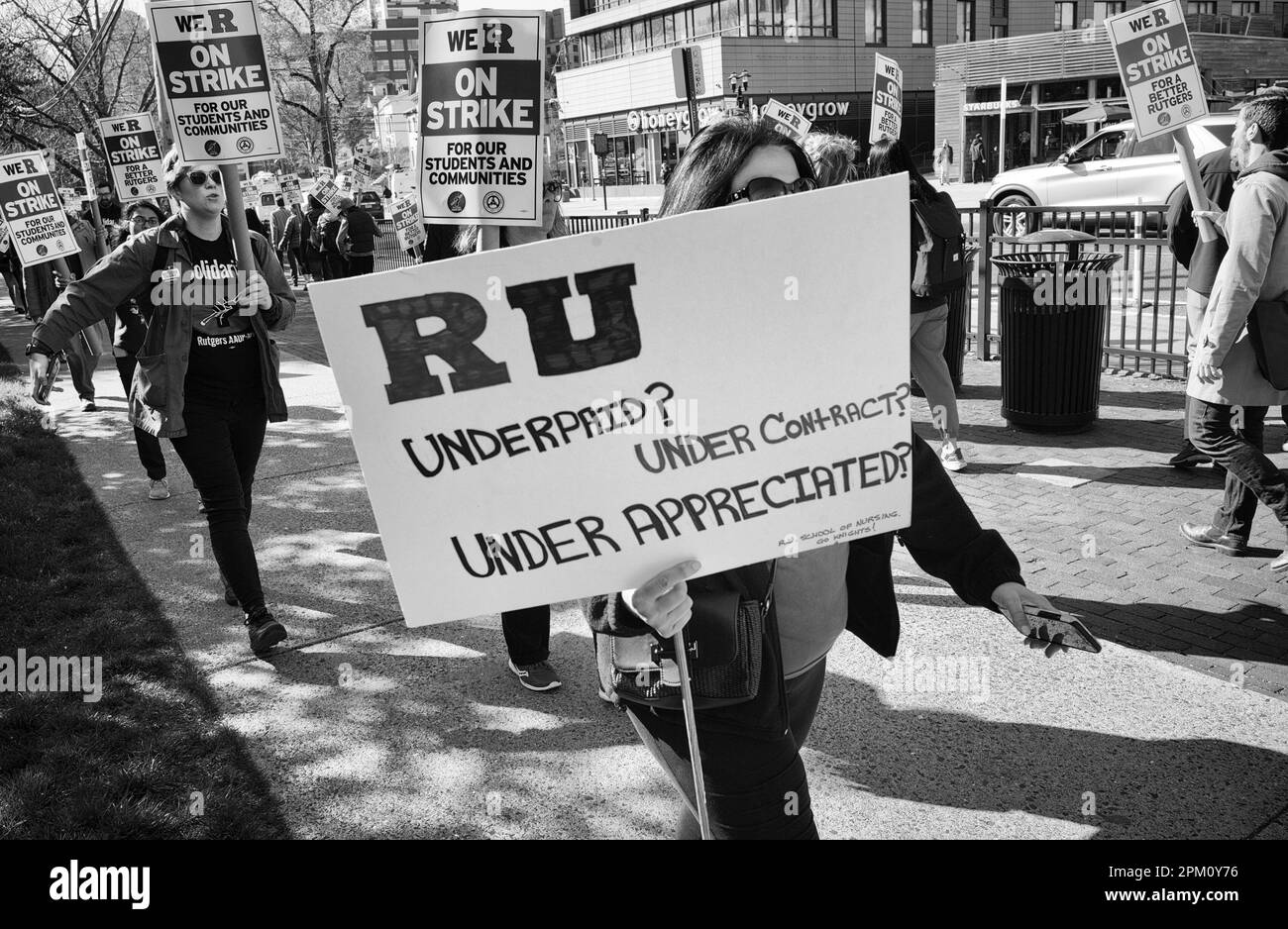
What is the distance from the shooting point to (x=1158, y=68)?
6.47 metres

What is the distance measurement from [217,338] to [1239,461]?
4.69m

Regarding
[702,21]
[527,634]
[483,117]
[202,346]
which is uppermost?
[702,21]

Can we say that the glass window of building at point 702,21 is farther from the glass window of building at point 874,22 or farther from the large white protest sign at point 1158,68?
the large white protest sign at point 1158,68

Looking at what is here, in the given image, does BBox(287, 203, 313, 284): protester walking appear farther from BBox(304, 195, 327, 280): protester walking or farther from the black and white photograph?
the black and white photograph

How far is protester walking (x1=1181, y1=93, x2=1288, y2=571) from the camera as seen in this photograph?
15.1 ft

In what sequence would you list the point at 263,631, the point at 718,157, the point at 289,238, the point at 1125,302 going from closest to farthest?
the point at 718,157
the point at 263,631
the point at 1125,302
the point at 289,238

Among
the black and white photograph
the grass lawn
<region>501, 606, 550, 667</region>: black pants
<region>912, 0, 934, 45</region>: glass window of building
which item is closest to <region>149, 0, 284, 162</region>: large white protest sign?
the black and white photograph

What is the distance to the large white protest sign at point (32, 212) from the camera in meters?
10.5

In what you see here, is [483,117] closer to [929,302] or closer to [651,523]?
[929,302]

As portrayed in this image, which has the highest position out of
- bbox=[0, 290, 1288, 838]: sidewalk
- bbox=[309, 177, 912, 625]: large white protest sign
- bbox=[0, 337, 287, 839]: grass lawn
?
bbox=[309, 177, 912, 625]: large white protest sign

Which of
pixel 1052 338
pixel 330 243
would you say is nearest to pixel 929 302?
pixel 1052 338

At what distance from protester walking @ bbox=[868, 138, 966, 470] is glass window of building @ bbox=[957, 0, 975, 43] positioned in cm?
5030
